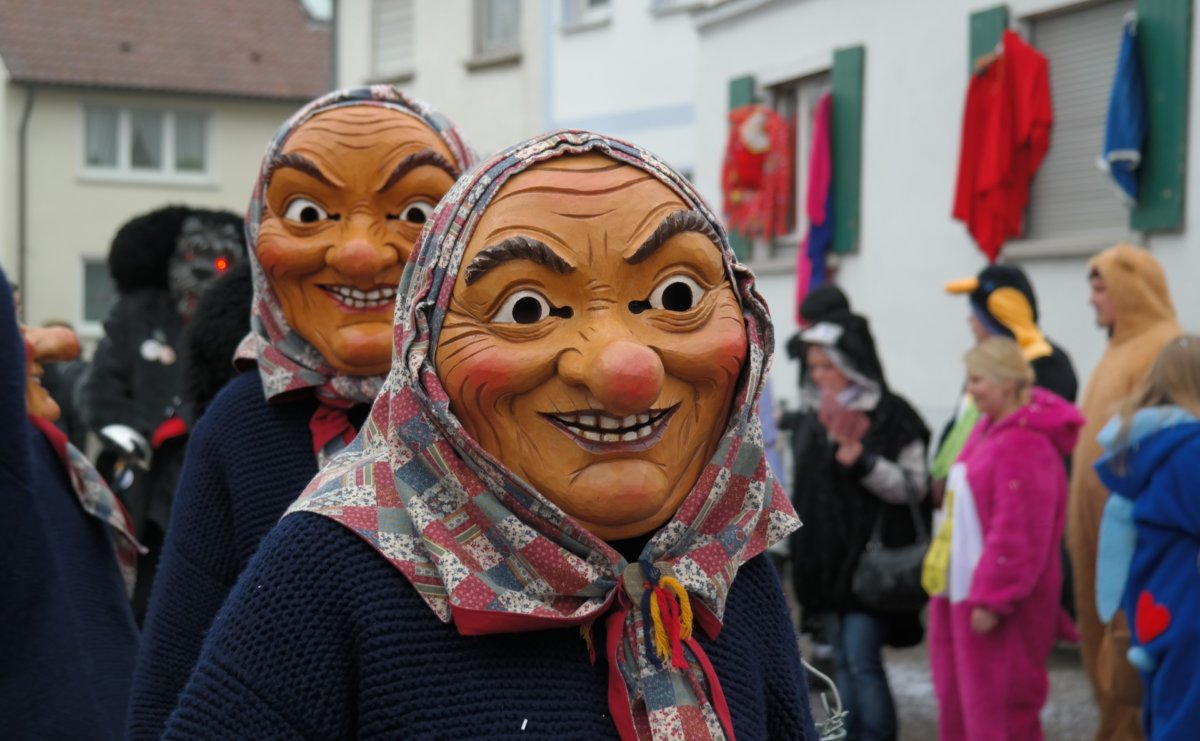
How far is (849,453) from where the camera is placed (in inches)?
250

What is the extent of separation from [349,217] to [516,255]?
4.17 ft

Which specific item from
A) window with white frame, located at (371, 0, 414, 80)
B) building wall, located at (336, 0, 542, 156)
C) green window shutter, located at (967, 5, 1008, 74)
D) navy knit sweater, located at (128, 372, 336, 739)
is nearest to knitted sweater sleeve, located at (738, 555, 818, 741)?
navy knit sweater, located at (128, 372, 336, 739)

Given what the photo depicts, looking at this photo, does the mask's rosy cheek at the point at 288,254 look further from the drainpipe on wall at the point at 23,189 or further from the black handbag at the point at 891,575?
the drainpipe on wall at the point at 23,189

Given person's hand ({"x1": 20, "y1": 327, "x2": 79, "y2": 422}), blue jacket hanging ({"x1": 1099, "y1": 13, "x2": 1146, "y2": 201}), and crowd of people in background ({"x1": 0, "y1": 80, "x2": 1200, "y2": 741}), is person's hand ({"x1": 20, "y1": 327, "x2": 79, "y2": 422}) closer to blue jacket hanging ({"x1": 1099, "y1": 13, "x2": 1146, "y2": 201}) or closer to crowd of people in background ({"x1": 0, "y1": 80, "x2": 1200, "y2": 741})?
crowd of people in background ({"x1": 0, "y1": 80, "x2": 1200, "y2": 741})

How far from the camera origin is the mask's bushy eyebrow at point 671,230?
212cm

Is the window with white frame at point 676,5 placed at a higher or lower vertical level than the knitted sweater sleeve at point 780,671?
higher

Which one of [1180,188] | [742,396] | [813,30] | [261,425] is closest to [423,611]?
[742,396]

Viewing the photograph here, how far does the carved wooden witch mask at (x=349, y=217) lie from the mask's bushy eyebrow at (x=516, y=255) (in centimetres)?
115

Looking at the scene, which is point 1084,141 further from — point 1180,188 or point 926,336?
point 926,336

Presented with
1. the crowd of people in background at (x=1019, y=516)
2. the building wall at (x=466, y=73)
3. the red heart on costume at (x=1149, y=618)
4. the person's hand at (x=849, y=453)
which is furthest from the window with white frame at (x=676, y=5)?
the red heart on costume at (x=1149, y=618)

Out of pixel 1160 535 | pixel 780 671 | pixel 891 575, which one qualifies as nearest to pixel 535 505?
pixel 780 671

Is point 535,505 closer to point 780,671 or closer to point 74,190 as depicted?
point 780,671

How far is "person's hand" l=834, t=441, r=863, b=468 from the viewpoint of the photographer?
6.32 metres

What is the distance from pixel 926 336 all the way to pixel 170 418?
7506mm
